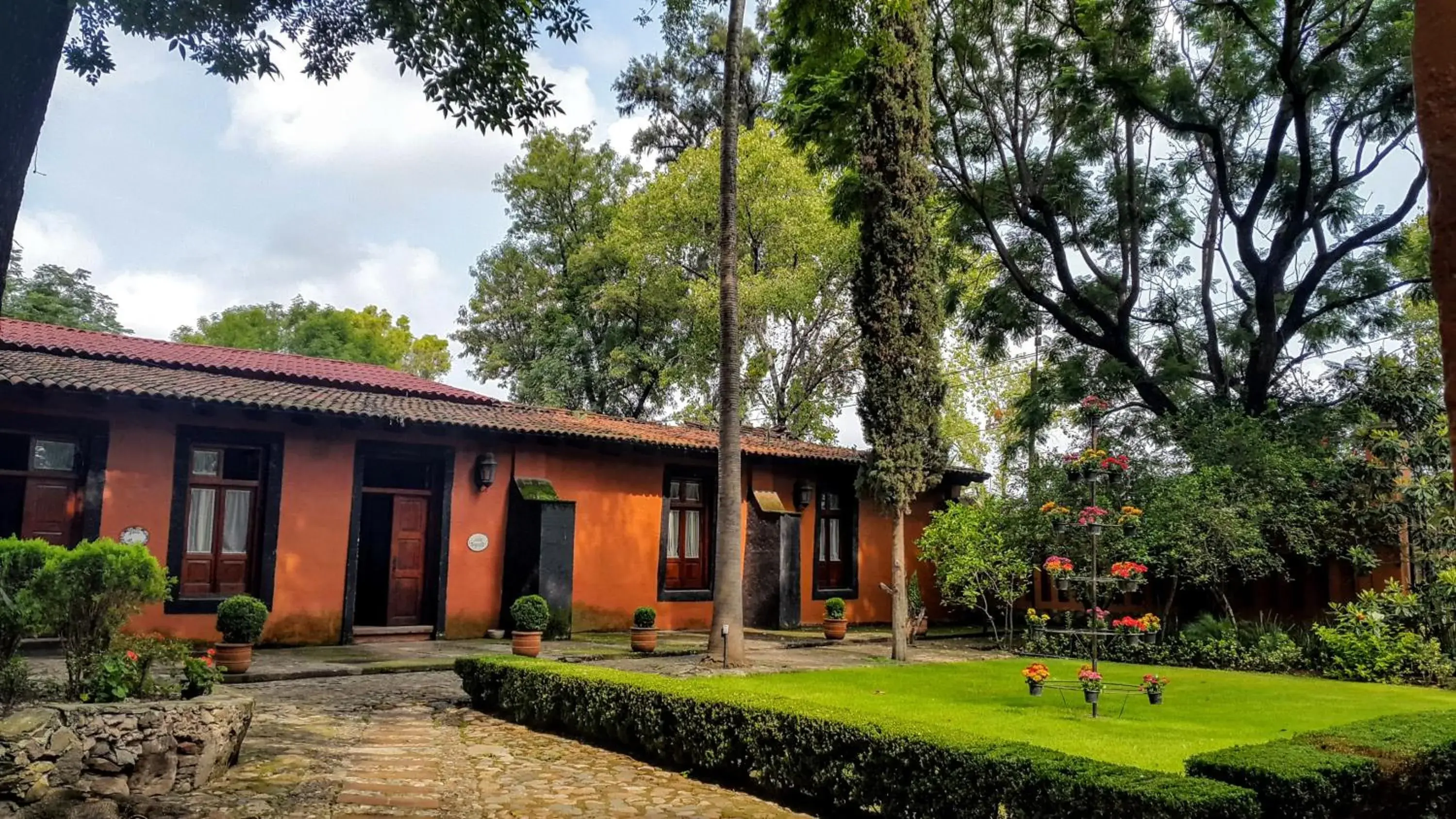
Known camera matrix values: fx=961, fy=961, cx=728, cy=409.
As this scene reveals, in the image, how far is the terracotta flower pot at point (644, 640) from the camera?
14.2 metres

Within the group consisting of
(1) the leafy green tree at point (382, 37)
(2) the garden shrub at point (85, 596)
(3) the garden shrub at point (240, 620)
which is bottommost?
(3) the garden shrub at point (240, 620)

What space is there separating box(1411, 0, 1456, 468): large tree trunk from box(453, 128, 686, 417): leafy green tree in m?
25.2

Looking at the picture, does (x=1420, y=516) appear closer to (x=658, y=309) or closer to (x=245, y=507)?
(x=245, y=507)

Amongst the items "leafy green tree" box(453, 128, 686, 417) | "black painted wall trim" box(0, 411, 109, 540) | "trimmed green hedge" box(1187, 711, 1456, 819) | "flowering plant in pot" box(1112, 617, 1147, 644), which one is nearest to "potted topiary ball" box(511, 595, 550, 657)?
"black painted wall trim" box(0, 411, 109, 540)

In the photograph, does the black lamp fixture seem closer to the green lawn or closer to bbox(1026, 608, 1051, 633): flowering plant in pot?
the green lawn

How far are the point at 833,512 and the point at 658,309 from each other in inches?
369

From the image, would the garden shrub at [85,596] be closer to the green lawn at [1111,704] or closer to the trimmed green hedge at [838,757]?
the trimmed green hedge at [838,757]

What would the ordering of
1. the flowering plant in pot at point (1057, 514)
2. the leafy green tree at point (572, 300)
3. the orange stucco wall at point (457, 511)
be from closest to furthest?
the flowering plant in pot at point (1057, 514), the orange stucco wall at point (457, 511), the leafy green tree at point (572, 300)

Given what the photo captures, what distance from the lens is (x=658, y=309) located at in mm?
27297

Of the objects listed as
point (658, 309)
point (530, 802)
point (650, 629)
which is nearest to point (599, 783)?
point (530, 802)

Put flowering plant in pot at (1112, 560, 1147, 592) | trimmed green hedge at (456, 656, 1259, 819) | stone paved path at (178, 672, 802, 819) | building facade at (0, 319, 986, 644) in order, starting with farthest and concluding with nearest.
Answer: building facade at (0, 319, 986, 644) < flowering plant in pot at (1112, 560, 1147, 592) < stone paved path at (178, 672, 802, 819) < trimmed green hedge at (456, 656, 1259, 819)

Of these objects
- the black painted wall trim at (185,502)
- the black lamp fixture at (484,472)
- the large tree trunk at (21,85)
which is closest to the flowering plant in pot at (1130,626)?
the large tree trunk at (21,85)

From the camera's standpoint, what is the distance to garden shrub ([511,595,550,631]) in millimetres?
13031

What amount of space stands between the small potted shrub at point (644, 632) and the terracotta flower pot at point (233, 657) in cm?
530
